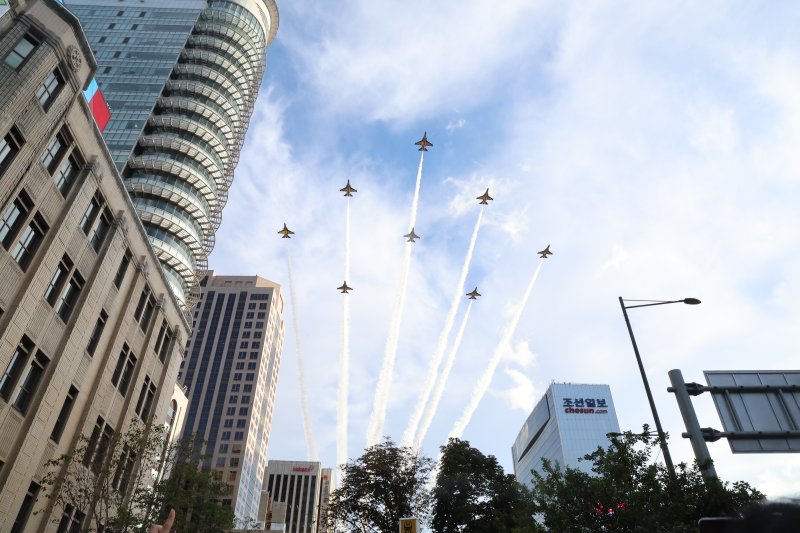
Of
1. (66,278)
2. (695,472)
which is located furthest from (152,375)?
(695,472)

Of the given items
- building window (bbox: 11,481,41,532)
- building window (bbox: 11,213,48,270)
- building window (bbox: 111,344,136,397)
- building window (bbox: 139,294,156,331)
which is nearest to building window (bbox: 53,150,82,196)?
building window (bbox: 11,213,48,270)

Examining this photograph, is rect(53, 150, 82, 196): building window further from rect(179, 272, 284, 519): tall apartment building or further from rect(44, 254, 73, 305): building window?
rect(179, 272, 284, 519): tall apartment building

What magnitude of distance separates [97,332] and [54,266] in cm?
749

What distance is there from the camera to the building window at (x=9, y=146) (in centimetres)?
2869

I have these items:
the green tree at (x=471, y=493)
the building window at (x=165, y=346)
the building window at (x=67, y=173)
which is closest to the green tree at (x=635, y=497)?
the green tree at (x=471, y=493)

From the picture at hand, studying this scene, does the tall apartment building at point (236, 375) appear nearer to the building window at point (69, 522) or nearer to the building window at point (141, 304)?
the building window at point (141, 304)

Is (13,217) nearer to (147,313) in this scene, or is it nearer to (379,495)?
(147,313)

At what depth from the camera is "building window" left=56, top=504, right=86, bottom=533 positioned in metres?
35.2

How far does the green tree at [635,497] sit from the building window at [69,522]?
1157 inches

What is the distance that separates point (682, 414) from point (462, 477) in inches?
1385

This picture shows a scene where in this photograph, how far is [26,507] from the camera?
31.3 metres

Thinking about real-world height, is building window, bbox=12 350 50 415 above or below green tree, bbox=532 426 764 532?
above

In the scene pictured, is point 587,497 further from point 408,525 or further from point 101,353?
point 101,353

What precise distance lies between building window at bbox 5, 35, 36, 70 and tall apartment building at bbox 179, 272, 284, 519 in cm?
11955
